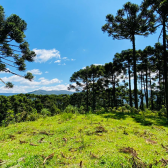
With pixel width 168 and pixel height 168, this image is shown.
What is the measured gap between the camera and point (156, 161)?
2398mm

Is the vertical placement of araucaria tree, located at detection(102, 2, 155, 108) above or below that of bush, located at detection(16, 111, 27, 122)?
above

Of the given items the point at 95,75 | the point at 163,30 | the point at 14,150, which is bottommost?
the point at 14,150

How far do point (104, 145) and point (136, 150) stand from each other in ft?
3.04

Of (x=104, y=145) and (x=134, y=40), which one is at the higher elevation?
(x=134, y=40)

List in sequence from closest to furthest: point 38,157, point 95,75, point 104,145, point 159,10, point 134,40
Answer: point 38,157, point 104,145, point 159,10, point 134,40, point 95,75

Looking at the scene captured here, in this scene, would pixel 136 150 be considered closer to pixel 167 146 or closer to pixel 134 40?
pixel 167 146

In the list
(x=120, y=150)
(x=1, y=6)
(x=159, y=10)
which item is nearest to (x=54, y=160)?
(x=120, y=150)

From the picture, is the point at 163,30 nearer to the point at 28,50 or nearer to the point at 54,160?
the point at 54,160

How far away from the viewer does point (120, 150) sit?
9.71 ft

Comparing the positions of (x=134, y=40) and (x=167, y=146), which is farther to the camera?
(x=134, y=40)

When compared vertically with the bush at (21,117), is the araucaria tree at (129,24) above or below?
above

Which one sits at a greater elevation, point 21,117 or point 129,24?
point 129,24

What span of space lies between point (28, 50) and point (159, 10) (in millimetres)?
13101

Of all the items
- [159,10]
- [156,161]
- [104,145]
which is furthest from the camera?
[159,10]
